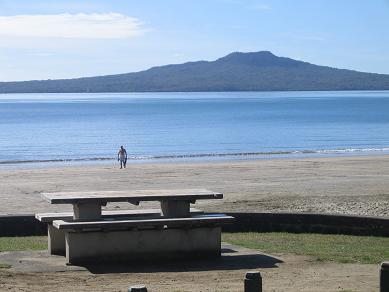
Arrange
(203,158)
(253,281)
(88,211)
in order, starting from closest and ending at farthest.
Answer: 1. (253,281)
2. (88,211)
3. (203,158)

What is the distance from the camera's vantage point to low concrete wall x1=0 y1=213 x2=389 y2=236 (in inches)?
531

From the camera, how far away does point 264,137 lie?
3238 inches

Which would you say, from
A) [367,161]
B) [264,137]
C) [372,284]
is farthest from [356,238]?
[264,137]

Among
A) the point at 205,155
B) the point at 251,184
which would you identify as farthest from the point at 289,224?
the point at 205,155

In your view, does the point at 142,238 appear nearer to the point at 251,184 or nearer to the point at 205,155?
the point at 251,184

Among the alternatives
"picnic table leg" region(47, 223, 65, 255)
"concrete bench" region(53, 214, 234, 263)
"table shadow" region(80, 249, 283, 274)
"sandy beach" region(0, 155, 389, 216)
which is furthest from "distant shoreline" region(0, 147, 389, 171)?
"table shadow" region(80, 249, 283, 274)

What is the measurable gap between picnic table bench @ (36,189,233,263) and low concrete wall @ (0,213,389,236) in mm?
2189

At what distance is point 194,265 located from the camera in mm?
10898

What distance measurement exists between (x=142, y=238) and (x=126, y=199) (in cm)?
55

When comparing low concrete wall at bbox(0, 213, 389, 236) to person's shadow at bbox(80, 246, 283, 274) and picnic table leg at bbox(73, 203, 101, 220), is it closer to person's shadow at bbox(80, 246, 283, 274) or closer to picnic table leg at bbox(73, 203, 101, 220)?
person's shadow at bbox(80, 246, 283, 274)

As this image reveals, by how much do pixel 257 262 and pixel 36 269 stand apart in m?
2.71

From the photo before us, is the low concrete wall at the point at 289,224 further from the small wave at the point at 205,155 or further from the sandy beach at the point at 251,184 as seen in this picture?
the small wave at the point at 205,155

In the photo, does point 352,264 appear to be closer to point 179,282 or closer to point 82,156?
point 179,282

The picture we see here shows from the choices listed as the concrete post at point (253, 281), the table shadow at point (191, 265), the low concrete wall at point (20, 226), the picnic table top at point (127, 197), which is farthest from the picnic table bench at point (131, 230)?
the concrete post at point (253, 281)
